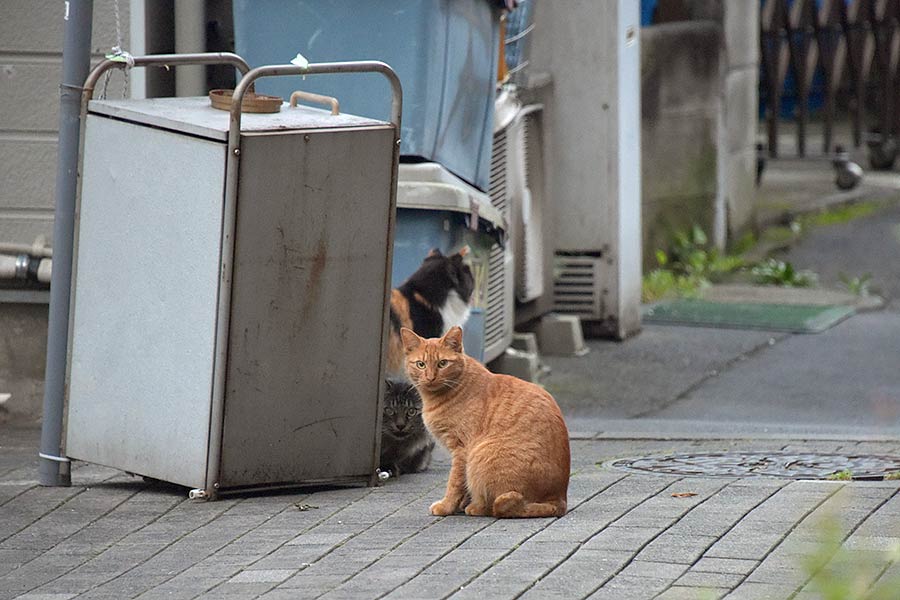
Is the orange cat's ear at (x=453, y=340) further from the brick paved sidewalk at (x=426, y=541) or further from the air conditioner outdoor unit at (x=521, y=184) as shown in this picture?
the air conditioner outdoor unit at (x=521, y=184)

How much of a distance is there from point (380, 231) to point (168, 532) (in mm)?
1333

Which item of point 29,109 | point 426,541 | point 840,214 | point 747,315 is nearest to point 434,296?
point 29,109

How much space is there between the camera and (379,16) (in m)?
7.11

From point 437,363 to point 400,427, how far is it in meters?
0.69

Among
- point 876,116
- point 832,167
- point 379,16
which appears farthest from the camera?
point 876,116

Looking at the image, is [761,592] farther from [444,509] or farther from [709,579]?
[444,509]

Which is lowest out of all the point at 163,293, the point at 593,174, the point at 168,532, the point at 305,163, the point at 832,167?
the point at 168,532

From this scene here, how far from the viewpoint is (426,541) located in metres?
4.77

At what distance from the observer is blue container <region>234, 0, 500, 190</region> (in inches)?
279

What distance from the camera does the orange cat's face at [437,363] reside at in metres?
5.29

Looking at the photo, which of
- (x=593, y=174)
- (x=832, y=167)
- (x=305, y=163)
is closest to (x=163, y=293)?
(x=305, y=163)

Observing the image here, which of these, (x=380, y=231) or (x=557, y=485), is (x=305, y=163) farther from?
(x=557, y=485)

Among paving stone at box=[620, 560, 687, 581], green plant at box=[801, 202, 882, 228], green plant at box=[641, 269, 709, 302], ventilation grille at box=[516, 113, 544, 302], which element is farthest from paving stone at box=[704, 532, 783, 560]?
green plant at box=[801, 202, 882, 228]

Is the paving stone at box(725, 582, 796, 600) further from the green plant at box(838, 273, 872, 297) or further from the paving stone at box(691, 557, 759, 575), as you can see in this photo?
the green plant at box(838, 273, 872, 297)
